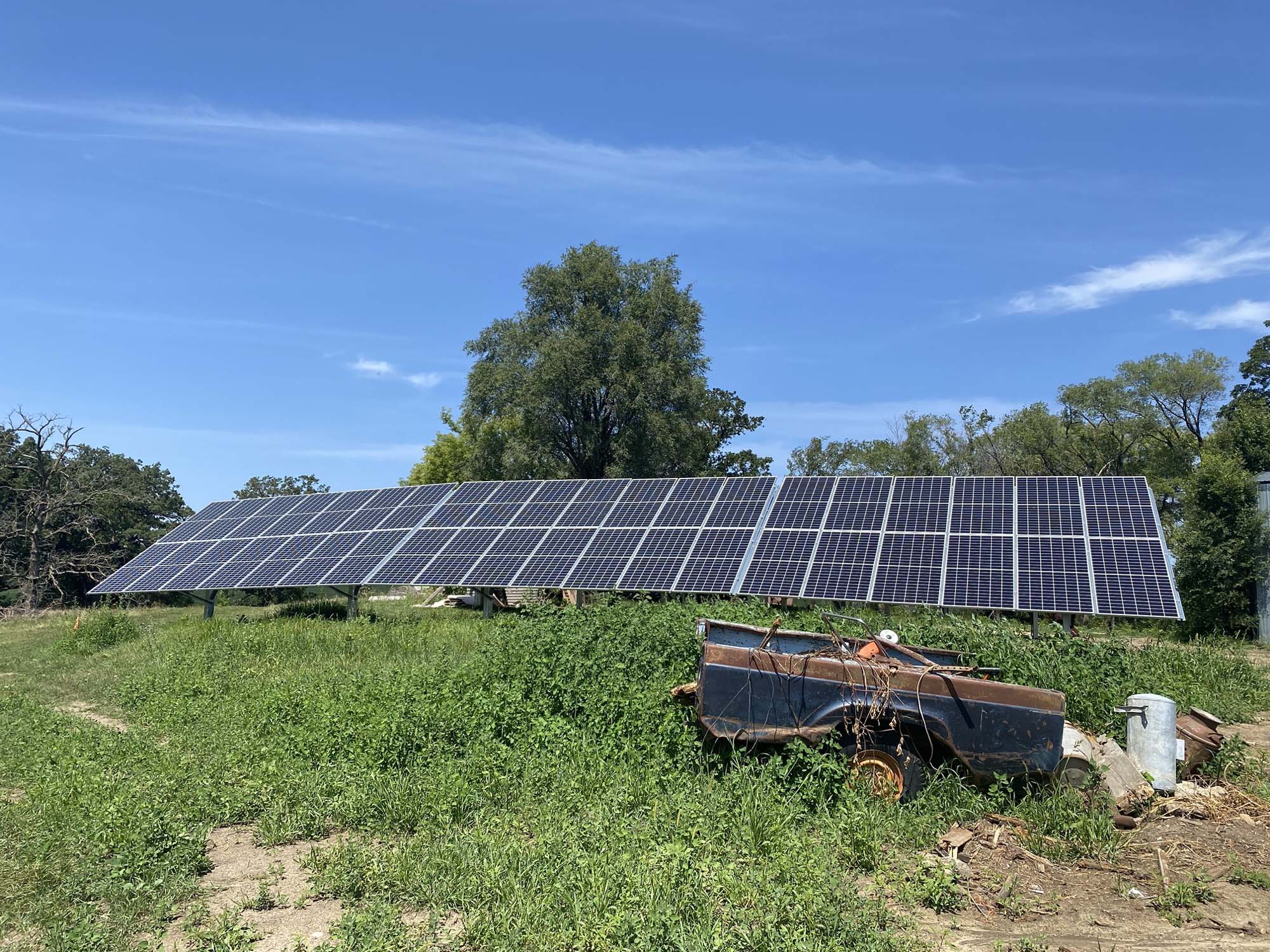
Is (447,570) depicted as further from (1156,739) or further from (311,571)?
(1156,739)

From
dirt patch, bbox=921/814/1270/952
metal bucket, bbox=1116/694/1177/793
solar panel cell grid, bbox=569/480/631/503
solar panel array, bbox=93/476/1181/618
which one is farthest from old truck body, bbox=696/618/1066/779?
solar panel cell grid, bbox=569/480/631/503

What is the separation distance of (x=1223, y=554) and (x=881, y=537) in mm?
13629

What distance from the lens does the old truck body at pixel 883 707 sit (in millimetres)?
8344

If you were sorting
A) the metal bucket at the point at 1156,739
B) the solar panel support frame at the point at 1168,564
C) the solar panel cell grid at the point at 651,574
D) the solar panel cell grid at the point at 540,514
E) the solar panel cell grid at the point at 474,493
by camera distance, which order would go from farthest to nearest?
the solar panel cell grid at the point at 474,493 < the solar panel cell grid at the point at 540,514 < the solar panel cell grid at the point at 651,574 < the solar panel support frame at the point at 1168,564 < the metal bucket at the point at 1156,739

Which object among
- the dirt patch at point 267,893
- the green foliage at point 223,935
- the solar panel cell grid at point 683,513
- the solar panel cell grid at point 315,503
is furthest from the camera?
the solar panel cell grid at point 315,503

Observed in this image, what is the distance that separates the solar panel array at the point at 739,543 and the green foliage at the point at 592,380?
44.7ft

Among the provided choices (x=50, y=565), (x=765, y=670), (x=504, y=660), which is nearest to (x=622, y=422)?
(x=50, y=565)

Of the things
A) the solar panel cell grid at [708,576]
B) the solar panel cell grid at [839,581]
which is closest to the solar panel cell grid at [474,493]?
the solar panel cell grid at [708,576]

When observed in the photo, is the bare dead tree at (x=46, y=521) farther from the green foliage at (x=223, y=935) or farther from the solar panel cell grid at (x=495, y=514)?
the green foliage at (x=223, y=935)

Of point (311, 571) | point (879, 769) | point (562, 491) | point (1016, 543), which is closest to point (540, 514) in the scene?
point (562, 491)

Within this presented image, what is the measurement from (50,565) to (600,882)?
3835cm

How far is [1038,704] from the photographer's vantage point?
832 centimetres

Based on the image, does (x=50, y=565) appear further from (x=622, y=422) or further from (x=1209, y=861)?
(x=1209, y=861)

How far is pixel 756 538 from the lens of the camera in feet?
71.2
